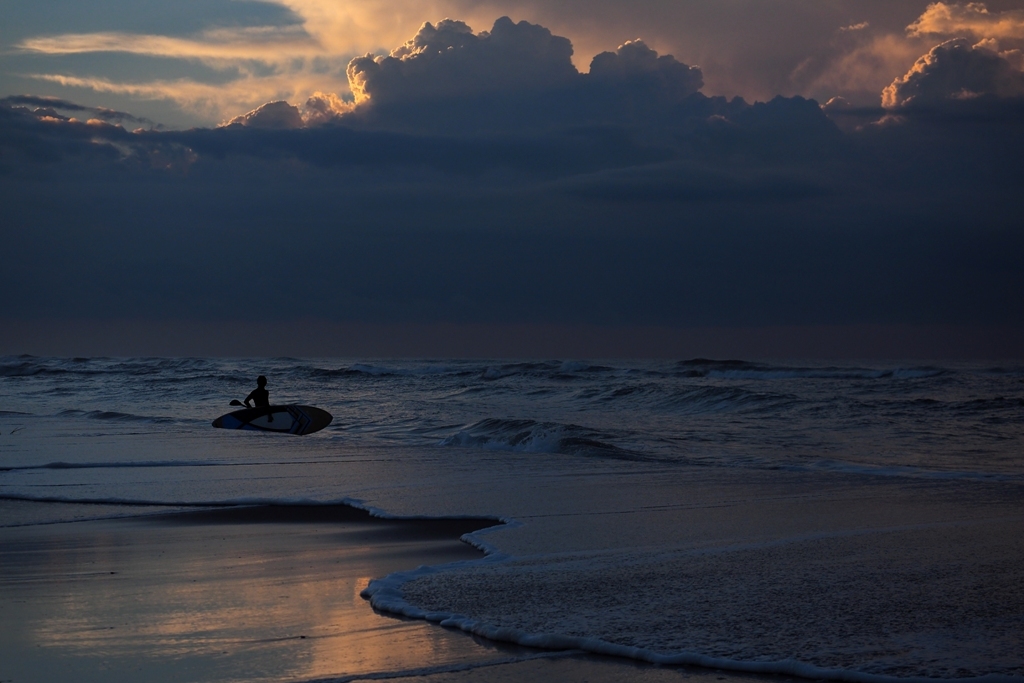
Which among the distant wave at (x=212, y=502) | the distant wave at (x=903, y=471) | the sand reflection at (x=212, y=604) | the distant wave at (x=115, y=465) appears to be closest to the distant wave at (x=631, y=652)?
the sand reflection at (x=212, y=604)

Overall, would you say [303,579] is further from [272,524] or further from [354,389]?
[354,389]

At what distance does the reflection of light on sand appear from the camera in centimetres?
443

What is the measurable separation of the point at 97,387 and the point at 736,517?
36.2m

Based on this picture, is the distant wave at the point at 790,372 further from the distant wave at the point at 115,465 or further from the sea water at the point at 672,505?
the distant wave at the point at 115,465

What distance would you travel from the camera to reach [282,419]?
18.9 m

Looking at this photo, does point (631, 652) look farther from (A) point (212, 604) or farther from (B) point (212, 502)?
(B) point (212, 502)

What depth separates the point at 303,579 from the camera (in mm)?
6059

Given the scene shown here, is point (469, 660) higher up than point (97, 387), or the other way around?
point (469, 660)

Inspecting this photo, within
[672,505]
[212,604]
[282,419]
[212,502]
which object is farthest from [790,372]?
[212,604]

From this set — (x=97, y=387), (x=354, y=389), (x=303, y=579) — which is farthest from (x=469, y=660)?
(x=97, y=387)

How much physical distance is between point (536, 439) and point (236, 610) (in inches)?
433

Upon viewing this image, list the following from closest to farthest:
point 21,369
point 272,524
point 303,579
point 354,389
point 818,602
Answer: point 818,602 < point 303,579 < point 272,524 < point 354,389 < point 21,369

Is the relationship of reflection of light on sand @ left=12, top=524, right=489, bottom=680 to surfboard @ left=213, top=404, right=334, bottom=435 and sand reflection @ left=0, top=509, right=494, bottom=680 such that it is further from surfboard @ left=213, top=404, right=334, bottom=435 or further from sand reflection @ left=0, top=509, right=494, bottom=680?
surfboard @ left=213, top=404, right=334, bottom=435

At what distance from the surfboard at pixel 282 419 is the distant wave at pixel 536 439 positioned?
3.08 metres
